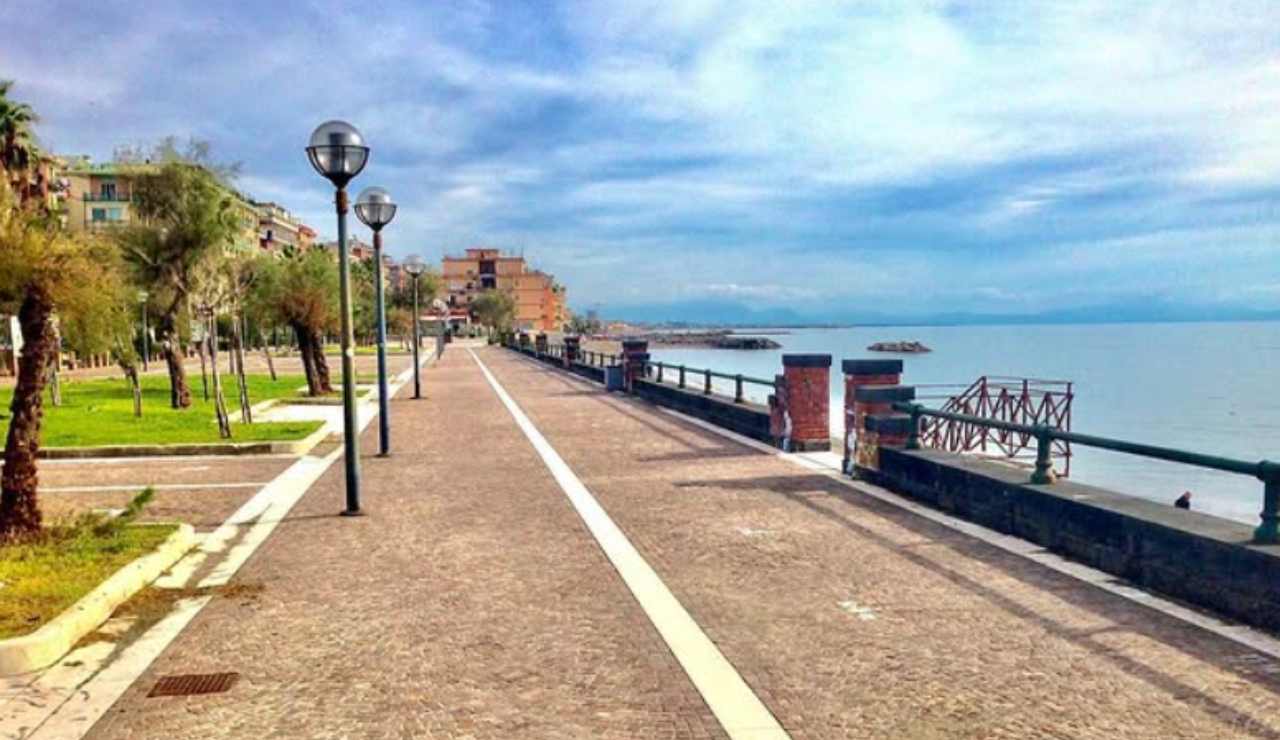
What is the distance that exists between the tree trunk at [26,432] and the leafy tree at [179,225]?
1460cm

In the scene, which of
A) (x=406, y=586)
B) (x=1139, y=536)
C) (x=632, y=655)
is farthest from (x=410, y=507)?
(x=1139, y=536)

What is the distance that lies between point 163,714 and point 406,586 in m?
2.31

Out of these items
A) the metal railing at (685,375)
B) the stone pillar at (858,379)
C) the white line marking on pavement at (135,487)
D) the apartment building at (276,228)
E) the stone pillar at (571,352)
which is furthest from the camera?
the apartment building at (276,228)

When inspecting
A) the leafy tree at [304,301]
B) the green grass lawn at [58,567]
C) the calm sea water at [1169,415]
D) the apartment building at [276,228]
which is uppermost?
the apartment building at [276,228]

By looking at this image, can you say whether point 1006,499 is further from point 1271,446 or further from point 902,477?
point 1271,446

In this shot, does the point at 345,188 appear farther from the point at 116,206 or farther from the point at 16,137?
the point at 116,206

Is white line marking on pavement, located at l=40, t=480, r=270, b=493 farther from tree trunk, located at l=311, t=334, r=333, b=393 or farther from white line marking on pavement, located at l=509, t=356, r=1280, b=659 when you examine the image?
tree trunk, located at l=311, t=334, r=333, b=393

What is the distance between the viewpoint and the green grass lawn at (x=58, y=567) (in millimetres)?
5605

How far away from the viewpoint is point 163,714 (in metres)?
4.45

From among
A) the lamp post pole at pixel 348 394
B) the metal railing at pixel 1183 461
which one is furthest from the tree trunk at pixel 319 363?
the metal railing at pixel 1183 461

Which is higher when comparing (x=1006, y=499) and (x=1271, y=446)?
(x=1006, y=499)

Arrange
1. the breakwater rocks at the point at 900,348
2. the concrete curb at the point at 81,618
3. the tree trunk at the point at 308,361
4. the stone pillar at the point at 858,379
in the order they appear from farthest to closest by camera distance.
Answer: the breakwater rocks at the point at 900,348 → the tree trunk at the point at 308,361 → the stone pillar at the point at 858,379 → the concrete curb at the point at 81,618

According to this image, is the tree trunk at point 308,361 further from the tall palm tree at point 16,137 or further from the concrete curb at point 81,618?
the concrete curb at point 81,618

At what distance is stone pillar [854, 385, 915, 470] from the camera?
35.0ft
